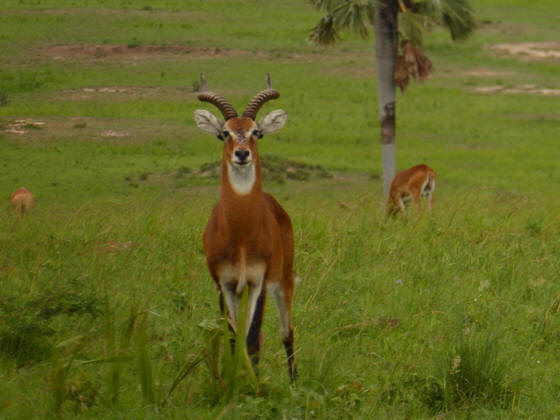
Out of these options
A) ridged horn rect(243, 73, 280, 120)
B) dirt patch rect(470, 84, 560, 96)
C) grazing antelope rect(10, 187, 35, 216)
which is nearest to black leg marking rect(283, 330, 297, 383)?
ridged horn rect(243, 73, 280, 120)

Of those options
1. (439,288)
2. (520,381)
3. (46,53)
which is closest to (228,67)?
(46,53)

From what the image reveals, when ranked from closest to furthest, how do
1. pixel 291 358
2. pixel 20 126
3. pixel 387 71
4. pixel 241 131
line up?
pixel 241 131 → pixel 291 358 → pixel 387 71 → pixel 20 126

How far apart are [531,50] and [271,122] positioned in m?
48.6

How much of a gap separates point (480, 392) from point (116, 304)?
2.89 m

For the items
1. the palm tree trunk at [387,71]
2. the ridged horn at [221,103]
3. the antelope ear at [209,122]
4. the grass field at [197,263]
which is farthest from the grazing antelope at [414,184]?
the antelope ear at [209,122]

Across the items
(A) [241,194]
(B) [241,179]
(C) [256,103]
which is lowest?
(A) [241,194]

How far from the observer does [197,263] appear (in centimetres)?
919

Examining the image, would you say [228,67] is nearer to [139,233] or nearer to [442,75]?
[442,75]

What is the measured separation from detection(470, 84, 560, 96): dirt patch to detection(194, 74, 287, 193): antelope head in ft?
126

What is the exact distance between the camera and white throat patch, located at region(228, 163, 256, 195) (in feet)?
19.0

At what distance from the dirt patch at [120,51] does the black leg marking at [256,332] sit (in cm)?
2266

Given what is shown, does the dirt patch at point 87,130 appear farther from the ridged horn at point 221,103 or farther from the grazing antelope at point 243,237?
the grazing antelope at point 243,237

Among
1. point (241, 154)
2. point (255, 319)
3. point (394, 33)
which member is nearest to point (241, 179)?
point (241, 154)

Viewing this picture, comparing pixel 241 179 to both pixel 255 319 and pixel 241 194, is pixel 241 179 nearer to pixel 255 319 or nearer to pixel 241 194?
pixel 241 194
